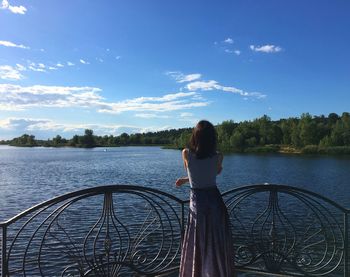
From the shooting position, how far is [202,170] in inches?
165

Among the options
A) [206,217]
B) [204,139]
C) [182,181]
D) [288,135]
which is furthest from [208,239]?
[288,135]

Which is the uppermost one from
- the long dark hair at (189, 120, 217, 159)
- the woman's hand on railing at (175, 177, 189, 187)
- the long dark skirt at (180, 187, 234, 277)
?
the long dark hair at (189, 120, 217, 159)

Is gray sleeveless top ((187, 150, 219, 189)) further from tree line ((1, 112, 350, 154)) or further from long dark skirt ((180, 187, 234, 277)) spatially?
tree line ((1, 112, 350, 154))

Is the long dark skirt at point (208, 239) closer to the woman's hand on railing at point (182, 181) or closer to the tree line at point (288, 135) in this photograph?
the woman's hand on railing at point (182, 181)

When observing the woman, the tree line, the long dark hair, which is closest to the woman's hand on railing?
the woman

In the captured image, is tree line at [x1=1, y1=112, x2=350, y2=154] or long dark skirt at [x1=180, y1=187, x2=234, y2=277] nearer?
long dark skirt at [x1=180, y1=187, x2=234, y2=277]

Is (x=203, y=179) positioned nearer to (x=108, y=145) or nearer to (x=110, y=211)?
(x=110, y=211)

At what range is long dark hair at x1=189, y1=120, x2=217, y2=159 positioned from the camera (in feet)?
13.5

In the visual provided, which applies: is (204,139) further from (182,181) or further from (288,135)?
(288,135)

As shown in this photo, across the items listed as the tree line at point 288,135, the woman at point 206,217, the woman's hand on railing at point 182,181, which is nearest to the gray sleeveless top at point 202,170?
the woman at point 206,217

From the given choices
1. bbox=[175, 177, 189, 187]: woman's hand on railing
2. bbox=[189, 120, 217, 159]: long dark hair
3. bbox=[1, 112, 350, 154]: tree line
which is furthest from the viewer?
bbox=[1, 112, 350, 154]: tree line

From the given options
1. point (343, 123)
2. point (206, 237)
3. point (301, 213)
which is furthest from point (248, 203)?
point (343, 123)

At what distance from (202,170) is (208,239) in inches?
27.9

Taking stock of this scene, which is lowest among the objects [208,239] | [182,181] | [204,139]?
[208,239]
